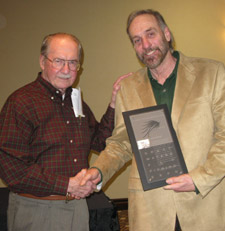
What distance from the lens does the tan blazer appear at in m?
1.46

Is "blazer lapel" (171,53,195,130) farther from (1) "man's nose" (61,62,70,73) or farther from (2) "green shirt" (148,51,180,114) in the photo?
(1) "man's nose" (61,62,70,73)

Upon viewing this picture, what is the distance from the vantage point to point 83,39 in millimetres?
4422

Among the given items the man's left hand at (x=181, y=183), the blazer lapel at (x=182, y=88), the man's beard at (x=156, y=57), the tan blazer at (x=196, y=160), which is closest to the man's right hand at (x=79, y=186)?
the tan blazer at (x=196, y=160)

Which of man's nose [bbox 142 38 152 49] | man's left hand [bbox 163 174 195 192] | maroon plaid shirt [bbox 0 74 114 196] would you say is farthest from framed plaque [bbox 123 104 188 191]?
maroon plaid shirt [bbox 0 74 114 196]

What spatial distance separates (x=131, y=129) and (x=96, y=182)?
0.54 metres

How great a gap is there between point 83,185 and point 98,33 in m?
3.36

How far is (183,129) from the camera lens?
5.04 feet

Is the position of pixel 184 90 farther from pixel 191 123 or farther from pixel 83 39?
pixel 83 39

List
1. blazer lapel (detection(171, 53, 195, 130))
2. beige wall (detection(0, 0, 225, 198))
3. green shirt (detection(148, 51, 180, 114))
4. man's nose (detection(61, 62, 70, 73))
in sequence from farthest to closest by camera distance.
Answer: beige wall (detection(0, 0, 225, 198)), man's nose (detection(61, 62, 70, 73)), green shirt (detection(148, 51, 180, 114)), blazer lapel (detection(171, 53, 195, 130))

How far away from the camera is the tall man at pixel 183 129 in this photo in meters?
1.46

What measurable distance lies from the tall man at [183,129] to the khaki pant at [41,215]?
0.39m

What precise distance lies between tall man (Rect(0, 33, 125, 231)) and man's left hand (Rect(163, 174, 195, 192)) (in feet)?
2.13

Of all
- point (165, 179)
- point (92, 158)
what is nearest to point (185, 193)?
point (165, 179)

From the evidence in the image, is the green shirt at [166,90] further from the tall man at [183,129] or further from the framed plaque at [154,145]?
the framed plaque at [154,145]
